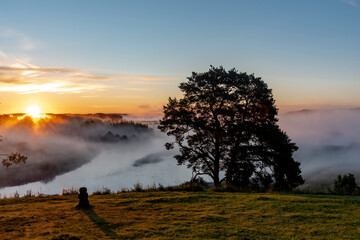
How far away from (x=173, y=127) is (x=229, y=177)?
7.83 meters

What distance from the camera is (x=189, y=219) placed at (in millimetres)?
10914

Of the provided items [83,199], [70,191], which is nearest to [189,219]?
[83,199]

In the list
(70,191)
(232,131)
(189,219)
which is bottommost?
(189,219)

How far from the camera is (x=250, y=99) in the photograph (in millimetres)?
30141

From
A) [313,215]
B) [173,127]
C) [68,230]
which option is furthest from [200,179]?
[68,230]

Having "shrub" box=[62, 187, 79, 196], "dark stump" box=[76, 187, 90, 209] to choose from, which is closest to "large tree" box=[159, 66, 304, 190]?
"shrub" box=[62, 187, 79, 196]

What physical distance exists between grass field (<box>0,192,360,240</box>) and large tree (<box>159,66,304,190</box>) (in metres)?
14.4

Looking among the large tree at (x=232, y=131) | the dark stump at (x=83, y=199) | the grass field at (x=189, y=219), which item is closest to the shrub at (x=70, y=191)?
the grass field at (x=189, y=219)

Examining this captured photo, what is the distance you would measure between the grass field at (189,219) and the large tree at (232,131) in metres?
14.4

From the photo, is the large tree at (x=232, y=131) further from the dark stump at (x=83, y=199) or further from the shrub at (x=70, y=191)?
the dark stump at (x=83, y=199)

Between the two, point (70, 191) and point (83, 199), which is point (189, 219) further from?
point (70, 191)

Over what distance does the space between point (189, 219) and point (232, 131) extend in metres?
18.7

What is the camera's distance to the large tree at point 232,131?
28.7 m

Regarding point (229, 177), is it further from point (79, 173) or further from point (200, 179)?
point (79, 173)
